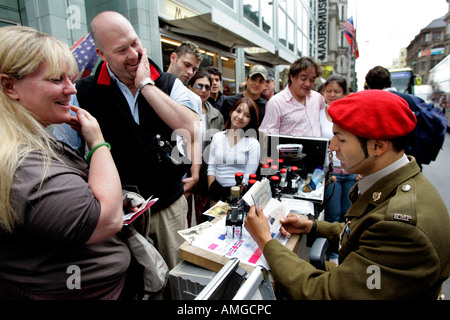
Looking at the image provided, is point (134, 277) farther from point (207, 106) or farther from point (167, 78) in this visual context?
point (207, 106)

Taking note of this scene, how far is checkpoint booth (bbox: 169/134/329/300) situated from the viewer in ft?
3.12

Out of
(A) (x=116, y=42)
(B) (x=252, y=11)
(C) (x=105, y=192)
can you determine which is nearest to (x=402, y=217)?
(C) (x=105, y=192)

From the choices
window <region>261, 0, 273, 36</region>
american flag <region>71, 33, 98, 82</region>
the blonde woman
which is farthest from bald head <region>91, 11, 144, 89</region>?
window <region>261, 0, 273, 36</region>

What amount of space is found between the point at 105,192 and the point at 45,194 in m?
0.20

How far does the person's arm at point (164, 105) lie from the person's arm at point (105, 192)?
0.46 m

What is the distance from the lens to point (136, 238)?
128 centimetres

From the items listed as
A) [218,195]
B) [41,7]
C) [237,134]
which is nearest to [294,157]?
[237,134]

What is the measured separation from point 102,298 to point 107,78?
1.29m

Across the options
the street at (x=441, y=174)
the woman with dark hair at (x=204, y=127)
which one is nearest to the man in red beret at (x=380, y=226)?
the woman with dark hair at (x=204, y=127)

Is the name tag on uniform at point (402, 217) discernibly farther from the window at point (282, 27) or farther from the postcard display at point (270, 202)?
the window at point (282, 27)

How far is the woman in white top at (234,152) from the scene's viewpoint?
2826 millimetres

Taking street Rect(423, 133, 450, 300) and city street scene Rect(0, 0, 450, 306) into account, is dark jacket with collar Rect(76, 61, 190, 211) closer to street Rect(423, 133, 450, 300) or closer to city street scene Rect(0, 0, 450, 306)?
city street scene Rect(0, 0, 450, 306)

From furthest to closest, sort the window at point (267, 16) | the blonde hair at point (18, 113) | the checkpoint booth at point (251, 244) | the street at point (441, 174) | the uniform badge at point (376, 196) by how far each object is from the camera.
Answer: the window at point (267, 16) < the street at point (441, 174) < the uniform badge at point (376, 196) < the checkpoint booth at point (251, 244) < the blonde hair at point (18, 113)

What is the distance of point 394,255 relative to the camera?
0.98m
